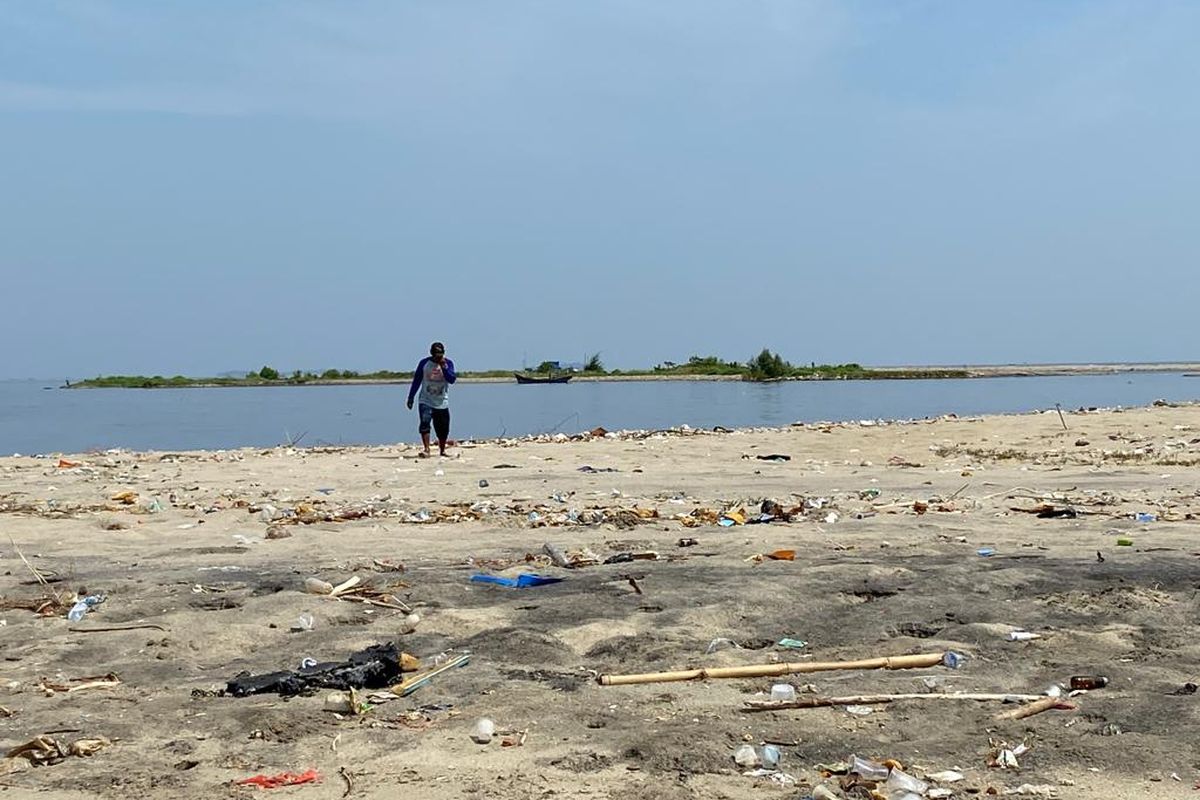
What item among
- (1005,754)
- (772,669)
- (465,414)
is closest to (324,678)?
(772,669)

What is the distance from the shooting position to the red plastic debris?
3637 mm

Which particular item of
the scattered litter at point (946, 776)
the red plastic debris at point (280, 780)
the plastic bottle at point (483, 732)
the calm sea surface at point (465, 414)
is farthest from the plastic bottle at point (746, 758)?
the calm sea surface at point (465, 414)

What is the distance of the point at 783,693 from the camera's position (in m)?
4.40

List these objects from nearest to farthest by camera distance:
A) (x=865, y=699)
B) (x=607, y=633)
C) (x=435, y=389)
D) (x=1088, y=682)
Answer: (x=865, y=699) < (x=1088, y=682) < (x=607, y=633) < (x=435, y=389)

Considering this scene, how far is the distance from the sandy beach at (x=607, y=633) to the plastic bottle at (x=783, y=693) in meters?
0.05

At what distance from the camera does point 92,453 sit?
16672 millimetres

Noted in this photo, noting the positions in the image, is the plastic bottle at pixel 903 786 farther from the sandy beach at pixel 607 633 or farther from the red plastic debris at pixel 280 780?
the red plastic debris at pixel 280 780

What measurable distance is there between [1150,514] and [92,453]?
14.1 metres

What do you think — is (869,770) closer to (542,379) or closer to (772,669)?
(772,669)

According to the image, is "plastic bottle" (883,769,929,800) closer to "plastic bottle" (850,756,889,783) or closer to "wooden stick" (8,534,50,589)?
"plastic bottle" (850,756,889,783)

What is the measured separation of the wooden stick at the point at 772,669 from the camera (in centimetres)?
462

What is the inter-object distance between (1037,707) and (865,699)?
61 centimetres

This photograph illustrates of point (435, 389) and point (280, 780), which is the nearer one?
point (280, 780)

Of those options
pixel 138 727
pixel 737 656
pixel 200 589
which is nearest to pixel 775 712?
pixel 737 656
